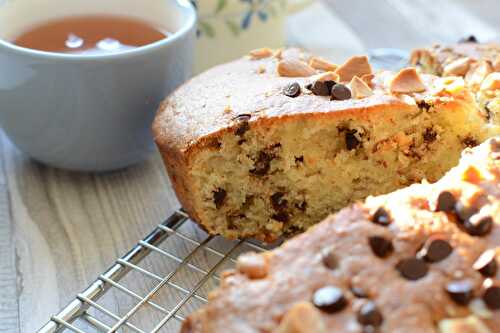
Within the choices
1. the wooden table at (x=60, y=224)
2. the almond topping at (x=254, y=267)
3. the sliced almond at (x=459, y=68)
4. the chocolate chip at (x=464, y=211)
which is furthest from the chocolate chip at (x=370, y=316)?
the sliced almond at (x=459, y=68)

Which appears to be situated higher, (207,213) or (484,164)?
(484,164)

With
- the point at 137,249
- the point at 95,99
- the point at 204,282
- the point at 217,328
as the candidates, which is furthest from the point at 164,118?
the point at 217,328

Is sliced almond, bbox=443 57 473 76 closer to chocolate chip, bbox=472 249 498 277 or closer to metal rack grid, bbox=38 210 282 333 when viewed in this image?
metal rack grid, bbox=38 210 282 333

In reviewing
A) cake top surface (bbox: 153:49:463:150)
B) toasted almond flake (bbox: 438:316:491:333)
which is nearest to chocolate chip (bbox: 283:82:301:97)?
cake top surface (bbox: 153:49:463:150)

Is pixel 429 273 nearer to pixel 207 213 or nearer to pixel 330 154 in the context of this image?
pixel 330 154

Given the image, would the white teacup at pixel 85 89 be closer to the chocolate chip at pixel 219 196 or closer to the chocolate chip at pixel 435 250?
the chocolate chip at pixel 219 196

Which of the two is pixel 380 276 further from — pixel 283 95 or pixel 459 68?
pixel 459 68
